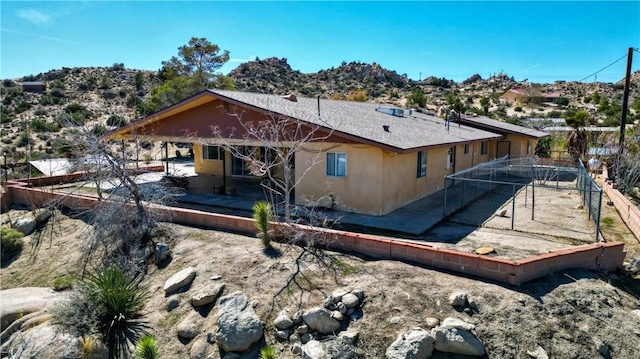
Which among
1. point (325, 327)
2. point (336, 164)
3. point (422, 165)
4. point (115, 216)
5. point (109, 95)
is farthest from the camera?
point (109, 95)

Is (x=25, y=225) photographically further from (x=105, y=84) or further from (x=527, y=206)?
(x=105, y=84)

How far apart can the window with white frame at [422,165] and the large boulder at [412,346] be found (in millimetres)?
10378

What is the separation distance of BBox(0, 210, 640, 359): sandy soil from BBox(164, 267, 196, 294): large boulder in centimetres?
21

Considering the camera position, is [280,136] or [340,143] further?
[280,136]

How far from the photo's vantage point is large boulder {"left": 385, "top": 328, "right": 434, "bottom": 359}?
7.44 meters

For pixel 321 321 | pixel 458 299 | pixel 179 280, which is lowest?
pixel 321 321

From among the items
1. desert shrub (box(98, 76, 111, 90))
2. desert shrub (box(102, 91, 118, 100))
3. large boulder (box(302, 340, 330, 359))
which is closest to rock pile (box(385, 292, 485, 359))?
large boulder (box(302, 340, 330, 359))

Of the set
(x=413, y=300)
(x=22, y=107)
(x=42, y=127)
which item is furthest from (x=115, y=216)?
(x=22, y=107)

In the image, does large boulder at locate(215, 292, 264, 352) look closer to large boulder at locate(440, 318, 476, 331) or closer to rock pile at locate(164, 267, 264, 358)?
rock pile at locate(164, 267, 264, 358)

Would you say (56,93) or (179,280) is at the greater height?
(56,93)

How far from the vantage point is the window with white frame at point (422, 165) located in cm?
1748

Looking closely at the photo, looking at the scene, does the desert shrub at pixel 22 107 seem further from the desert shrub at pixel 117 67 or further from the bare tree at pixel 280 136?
the bare tree at pixel 280 136

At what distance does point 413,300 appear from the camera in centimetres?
864

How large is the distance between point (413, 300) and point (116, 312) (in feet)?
20.7
